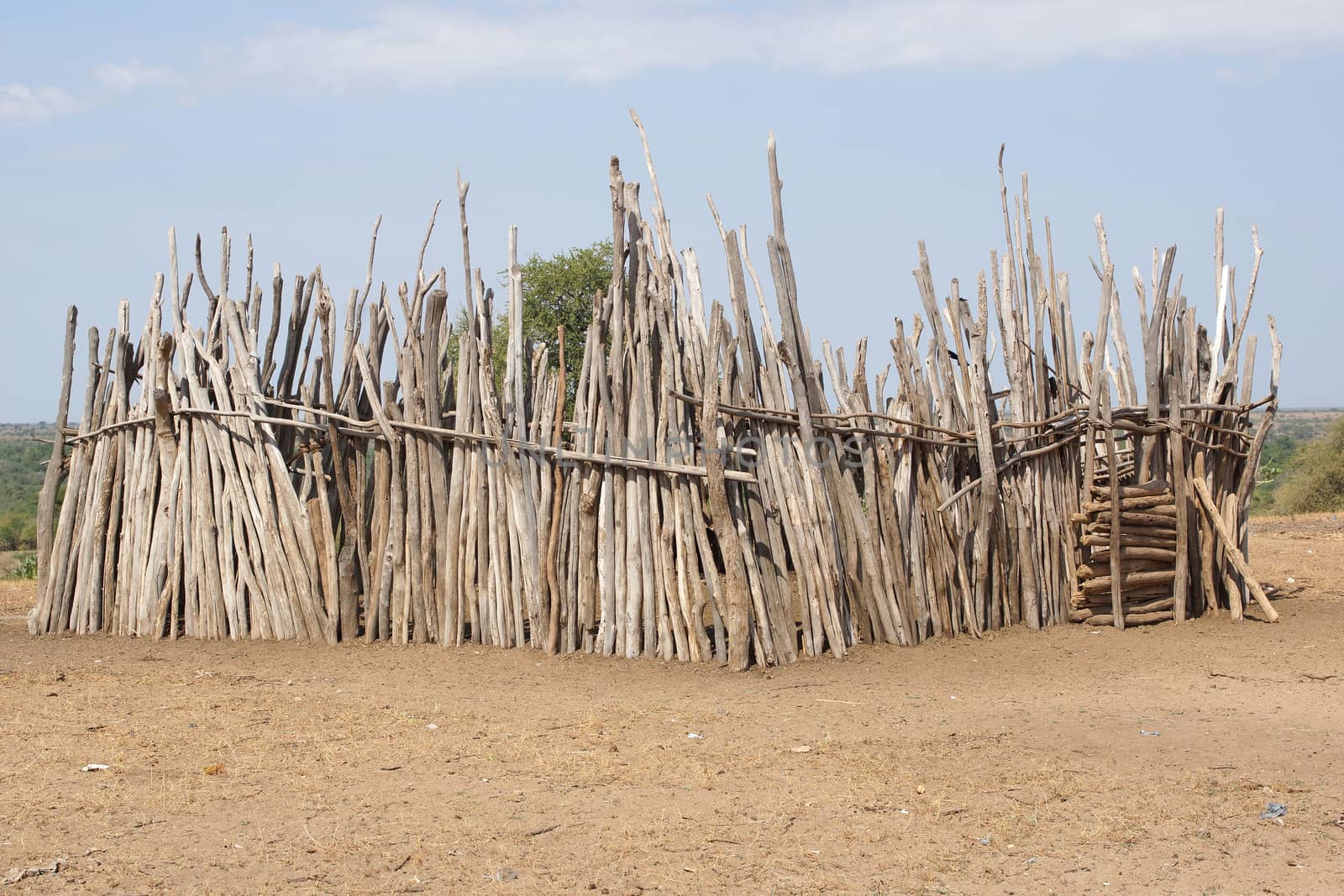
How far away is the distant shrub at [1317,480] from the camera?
2211cm

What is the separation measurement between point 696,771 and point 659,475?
8.14 feet

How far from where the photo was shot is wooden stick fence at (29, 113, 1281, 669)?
6.90 m

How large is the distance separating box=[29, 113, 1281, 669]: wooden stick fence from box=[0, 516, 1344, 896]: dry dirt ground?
0.39 meters

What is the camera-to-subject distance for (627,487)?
6.99 meters

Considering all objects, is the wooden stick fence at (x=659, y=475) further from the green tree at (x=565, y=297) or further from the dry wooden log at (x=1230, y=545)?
the green tree at (x=565, y=297)

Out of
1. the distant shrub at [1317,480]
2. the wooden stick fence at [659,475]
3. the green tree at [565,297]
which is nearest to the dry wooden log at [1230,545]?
the wooden stick fence at [659,475]

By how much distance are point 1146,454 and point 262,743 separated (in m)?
5.44

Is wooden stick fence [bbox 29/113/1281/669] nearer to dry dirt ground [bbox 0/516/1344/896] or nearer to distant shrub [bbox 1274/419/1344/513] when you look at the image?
dry dirt ground [bbox 0/516/1344/896]

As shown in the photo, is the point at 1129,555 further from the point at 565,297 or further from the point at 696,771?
the point at 565,297

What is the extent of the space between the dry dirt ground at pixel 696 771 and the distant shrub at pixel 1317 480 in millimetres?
16770

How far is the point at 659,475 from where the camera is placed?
6.96 meters

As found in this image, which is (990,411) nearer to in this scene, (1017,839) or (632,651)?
(632,651)

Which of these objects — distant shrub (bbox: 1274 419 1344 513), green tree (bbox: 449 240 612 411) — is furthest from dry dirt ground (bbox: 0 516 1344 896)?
distant shrub (bbox: 1274 419 1344 513)

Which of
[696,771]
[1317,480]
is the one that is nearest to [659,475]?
[696,771]
